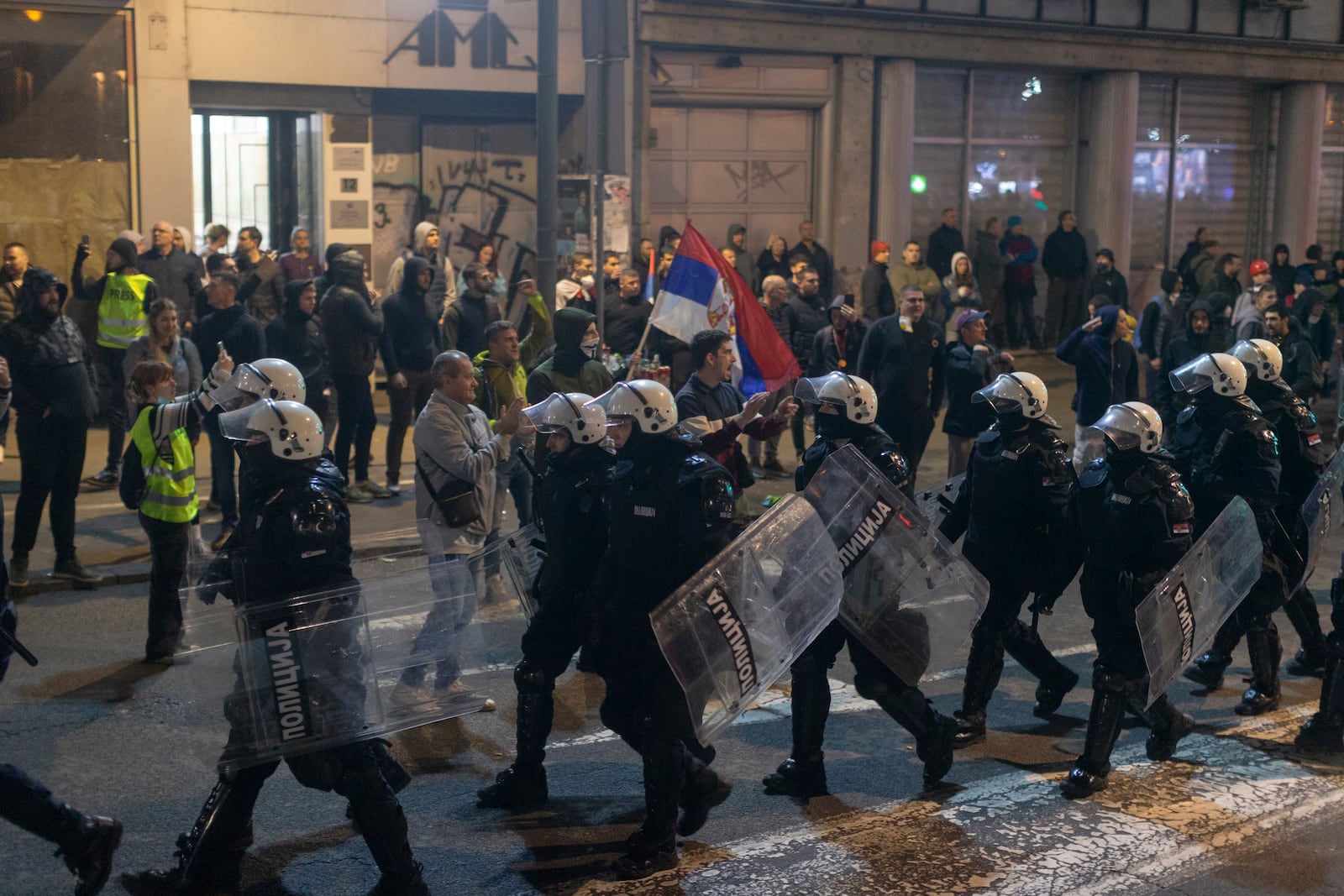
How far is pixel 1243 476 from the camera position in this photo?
24.8 feet

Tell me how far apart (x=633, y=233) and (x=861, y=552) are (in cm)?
1306

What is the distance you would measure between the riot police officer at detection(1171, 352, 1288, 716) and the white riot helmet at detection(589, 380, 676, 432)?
2886 millimetres

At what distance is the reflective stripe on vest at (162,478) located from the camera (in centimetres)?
794

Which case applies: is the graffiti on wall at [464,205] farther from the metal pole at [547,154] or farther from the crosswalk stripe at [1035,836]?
the crosswalk stripe at [1035,836]

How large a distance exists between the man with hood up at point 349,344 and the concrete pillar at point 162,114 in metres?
4.71

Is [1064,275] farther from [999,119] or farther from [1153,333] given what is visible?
[1153,333]

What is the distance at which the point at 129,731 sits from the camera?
7117 mm

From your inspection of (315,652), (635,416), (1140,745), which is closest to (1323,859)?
(1140,745)

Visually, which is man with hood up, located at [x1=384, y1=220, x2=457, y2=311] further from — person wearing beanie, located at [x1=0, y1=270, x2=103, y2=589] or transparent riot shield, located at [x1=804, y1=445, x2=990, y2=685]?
transparent riot shield, located at [x1=804, y1=445, x2=990, y2=685]

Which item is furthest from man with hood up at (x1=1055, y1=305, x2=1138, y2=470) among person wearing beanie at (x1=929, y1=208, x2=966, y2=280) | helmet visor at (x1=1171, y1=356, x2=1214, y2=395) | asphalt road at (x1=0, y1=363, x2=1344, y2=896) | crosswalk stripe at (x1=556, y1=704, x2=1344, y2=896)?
person wearing beanie at (x1=929, y1=208, x2=966, y2=280)

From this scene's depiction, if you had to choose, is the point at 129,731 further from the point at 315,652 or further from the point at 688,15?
the point at 688,15

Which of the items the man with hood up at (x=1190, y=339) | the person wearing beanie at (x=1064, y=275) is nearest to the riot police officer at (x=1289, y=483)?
the man with hood up at (x=1190, y=339)

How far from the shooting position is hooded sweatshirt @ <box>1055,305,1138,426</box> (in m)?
12.1

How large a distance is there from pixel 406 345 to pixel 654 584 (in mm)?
6939
